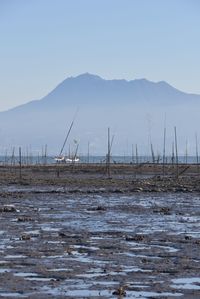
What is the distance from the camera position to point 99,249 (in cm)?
1873

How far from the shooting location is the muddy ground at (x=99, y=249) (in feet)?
45.2

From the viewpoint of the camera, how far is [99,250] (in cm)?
1855

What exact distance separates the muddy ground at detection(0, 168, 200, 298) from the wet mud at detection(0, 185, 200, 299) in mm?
18

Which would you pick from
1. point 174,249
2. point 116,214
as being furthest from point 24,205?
point 174,249

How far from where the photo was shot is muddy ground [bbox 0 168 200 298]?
13766 mm

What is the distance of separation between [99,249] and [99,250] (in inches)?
7.4

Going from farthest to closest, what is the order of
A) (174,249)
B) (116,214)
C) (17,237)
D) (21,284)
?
(116,214)
(17,237)
(174,249)
(21,284)

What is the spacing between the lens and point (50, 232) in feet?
73.7

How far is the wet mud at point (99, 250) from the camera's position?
1374 cm

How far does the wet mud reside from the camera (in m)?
13.7

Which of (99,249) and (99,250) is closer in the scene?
(99,250)

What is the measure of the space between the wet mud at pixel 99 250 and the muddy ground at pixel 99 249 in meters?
0.02

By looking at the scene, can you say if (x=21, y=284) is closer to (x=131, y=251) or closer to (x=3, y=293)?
(x=3, y=293)

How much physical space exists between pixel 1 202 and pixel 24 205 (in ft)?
6.54
